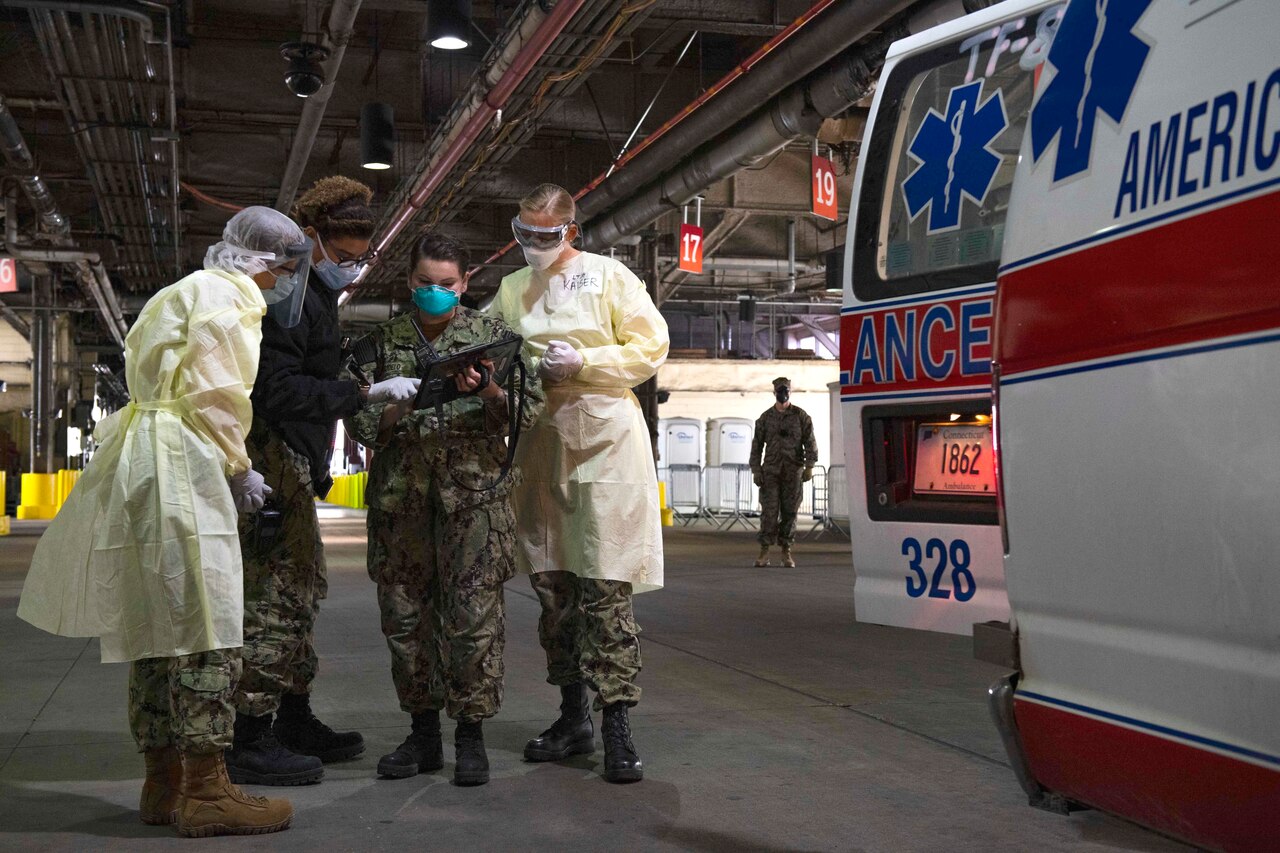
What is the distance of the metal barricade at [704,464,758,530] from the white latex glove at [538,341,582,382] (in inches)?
778

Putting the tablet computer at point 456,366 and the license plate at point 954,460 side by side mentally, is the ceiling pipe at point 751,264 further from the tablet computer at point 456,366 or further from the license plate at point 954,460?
the license plate at point 954,460

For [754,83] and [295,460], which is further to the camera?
[754,83]

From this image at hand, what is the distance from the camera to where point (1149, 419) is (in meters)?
1.73

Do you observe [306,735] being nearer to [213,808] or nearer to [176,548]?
[213,808]

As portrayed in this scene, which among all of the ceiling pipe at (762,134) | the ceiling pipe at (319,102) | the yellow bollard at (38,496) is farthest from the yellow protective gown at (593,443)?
the yellow bollard at (38,496)

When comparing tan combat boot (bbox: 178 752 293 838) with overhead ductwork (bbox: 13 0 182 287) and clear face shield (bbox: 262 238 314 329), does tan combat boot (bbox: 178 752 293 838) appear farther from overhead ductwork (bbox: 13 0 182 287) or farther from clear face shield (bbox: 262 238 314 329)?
overhead ductwork (bbox: 13 0 182 287)

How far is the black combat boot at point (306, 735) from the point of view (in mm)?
4285

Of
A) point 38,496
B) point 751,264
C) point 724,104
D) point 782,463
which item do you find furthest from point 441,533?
point 38,496

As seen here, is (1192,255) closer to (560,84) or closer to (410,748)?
(410,748)

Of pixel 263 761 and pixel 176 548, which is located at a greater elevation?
pixel 176 548

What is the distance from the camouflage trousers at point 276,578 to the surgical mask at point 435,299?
62 centimetres

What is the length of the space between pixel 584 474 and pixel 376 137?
9715mm

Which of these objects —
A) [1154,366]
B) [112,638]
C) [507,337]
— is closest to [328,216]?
[507,337]

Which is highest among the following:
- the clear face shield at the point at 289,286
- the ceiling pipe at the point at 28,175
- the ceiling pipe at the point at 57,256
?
the ceiling pipe at the point at 28,175
